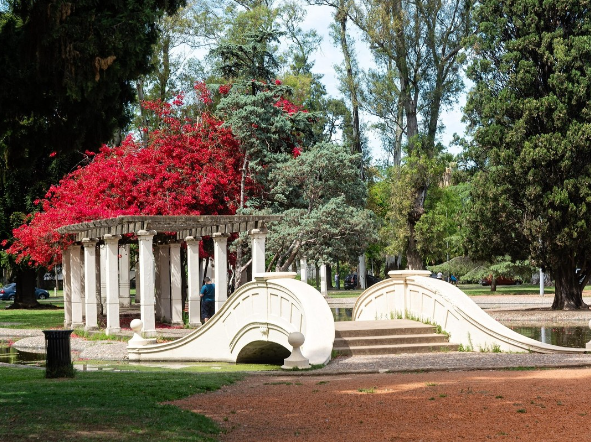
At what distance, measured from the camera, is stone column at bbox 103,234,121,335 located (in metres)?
22.8

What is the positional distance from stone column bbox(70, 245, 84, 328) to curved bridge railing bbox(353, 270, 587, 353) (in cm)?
1079

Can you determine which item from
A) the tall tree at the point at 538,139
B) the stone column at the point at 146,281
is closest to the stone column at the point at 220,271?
the stone column at the point at 146,281

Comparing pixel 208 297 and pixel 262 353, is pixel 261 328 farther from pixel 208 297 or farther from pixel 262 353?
pixel 208 297

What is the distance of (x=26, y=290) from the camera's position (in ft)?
138

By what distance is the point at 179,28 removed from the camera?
44.2 m

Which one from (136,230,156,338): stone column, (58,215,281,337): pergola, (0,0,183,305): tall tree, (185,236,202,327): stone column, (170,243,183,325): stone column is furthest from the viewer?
(170,243,183,325): stone column

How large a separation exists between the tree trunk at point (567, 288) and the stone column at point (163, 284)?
46.3ft

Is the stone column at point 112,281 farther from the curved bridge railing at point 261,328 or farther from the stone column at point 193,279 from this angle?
the curved bridge railing at point 261,328

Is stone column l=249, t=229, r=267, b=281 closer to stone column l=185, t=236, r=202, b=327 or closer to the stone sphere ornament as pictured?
stone column l=185, t=236, r=202, b=327

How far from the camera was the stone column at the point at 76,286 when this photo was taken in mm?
26891

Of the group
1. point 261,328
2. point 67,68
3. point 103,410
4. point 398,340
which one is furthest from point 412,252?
point 103,410

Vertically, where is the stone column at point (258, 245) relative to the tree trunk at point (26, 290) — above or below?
above

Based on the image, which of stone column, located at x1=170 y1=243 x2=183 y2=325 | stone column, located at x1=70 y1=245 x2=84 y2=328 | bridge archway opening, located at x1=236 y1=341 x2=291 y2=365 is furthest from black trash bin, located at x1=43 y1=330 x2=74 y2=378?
stone column, located at x1=70 y1=245 x2=84 y2=328

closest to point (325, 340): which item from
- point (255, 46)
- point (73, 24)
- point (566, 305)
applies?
point (73, 24)
